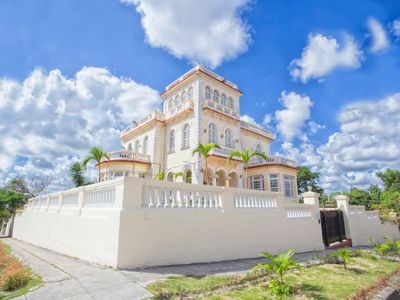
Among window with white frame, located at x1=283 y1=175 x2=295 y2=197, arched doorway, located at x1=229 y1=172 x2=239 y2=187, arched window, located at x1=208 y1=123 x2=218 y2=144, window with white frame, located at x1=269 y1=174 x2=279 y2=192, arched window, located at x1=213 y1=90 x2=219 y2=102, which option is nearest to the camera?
arched window, located at x1=208 y1=123 x2=218 y2=144

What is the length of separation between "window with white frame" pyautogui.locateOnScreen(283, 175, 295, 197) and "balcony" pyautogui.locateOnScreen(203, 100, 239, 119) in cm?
716

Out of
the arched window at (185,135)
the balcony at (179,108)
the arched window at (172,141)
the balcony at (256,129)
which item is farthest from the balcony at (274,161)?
the balcony at (179,108)

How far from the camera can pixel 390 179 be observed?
3022 cm

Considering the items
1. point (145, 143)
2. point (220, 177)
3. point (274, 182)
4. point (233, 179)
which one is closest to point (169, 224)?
point (220, 177)

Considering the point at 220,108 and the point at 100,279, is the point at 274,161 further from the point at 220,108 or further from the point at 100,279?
the point at 100,279

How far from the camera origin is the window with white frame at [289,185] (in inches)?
834

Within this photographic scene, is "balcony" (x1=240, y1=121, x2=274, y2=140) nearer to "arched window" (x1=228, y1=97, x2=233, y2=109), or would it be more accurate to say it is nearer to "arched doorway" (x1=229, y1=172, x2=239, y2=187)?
"arched window" (x1=228, y1=97, x2=233, y2=109)

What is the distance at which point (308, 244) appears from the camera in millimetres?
9625

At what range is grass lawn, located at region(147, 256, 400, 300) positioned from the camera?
13.1 ft

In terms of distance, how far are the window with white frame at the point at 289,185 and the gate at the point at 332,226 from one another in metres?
9.04

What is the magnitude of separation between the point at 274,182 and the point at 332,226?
947 cm

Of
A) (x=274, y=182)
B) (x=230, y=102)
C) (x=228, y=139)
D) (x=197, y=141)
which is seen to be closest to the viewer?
(x=197, y=141)

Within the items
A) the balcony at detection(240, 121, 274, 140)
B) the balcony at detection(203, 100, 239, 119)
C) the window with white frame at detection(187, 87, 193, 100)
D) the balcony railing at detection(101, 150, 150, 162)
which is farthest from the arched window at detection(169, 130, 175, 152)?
the balcony at detection(240, 121, 274, 140)

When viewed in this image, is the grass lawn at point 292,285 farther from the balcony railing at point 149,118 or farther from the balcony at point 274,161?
the balcony railing at point 149,118
